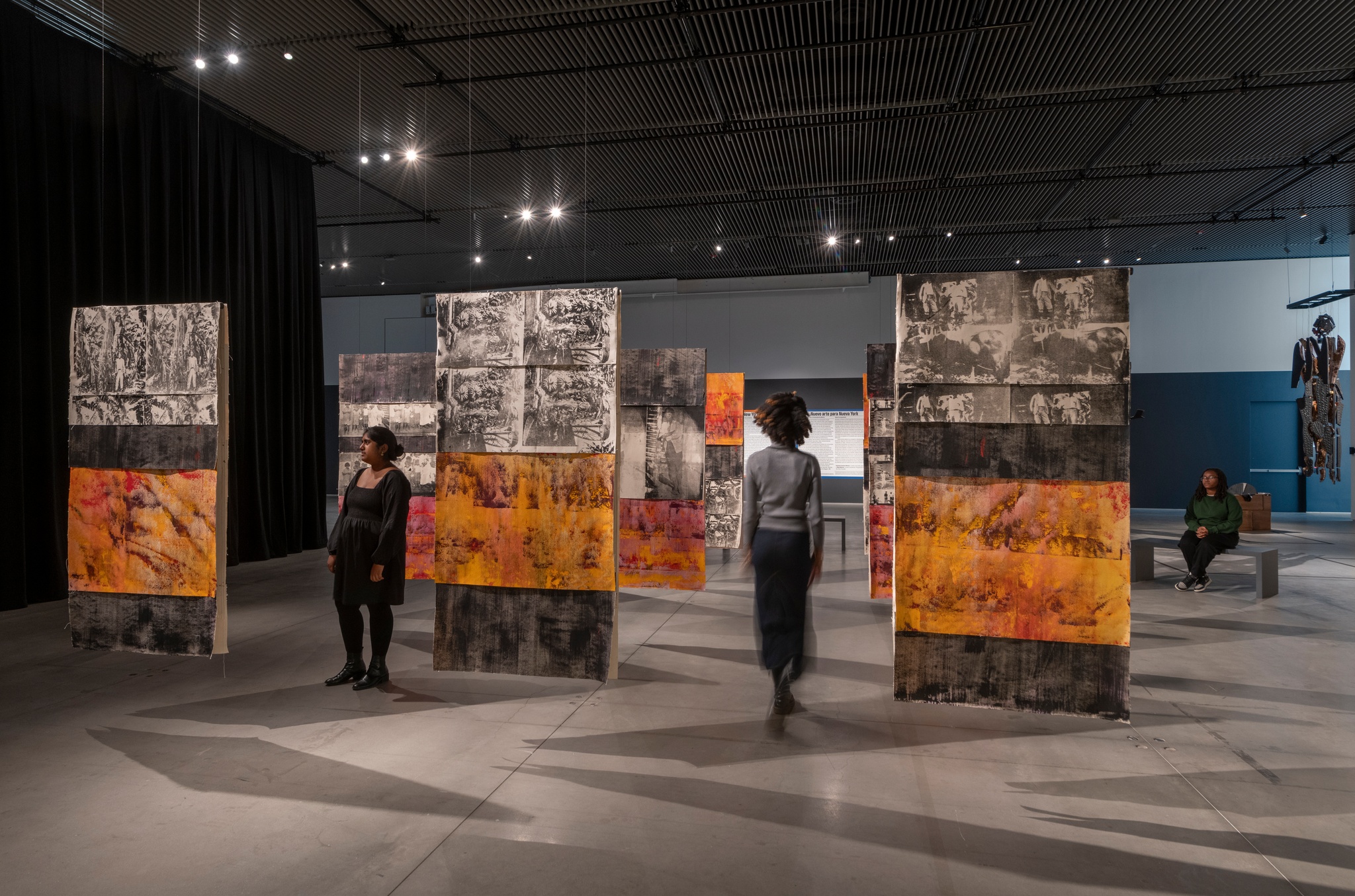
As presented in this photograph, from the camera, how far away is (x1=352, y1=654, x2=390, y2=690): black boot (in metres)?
4.31

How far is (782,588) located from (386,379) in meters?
5.74

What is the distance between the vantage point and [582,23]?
6.66 meters

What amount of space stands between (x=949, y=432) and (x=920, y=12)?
15.4 feet

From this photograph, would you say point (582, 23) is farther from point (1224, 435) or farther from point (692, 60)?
point (1224, 435)

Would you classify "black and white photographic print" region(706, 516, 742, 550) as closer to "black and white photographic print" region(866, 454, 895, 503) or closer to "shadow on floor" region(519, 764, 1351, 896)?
"black and white photographic print" region(866, 454, 895, 503)

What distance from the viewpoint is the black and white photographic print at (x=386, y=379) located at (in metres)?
7.82

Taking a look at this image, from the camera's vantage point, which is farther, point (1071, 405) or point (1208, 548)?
point (1208, 548)

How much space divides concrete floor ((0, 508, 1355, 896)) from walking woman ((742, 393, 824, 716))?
1.51 ft

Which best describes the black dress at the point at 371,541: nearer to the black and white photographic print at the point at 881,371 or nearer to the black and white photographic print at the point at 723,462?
the black and white photographic print at the point at 881,371

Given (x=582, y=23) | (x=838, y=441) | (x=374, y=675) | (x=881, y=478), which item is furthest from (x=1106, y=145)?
(x=374, y=675)

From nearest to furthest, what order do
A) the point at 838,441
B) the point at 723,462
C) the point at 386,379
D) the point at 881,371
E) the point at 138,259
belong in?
the point at 881,371 < the point at 386,379 < the point at 138,259 < the point at 723,462 < the point at 838,441

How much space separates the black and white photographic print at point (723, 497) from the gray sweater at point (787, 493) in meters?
6.04

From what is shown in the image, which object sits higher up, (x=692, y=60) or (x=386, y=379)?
(x=692, y=60)

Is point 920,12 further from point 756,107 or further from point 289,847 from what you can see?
point 289,847
